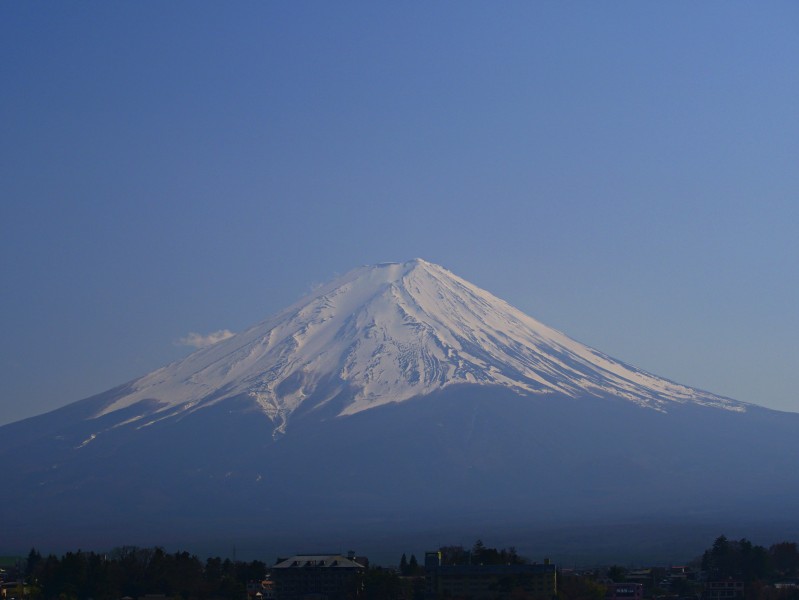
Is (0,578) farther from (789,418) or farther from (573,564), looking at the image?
(789,418)

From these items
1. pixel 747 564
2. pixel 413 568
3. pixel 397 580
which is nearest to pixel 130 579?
pixel 397 580

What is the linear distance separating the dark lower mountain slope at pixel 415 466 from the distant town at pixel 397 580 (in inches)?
1626

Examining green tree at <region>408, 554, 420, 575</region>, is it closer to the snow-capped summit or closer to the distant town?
the distant town

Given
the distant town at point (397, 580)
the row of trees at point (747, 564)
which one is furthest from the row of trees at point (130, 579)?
the row of trees at point (747, 564)

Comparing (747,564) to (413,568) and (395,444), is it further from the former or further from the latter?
(395,444)

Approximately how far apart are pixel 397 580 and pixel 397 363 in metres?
78.8

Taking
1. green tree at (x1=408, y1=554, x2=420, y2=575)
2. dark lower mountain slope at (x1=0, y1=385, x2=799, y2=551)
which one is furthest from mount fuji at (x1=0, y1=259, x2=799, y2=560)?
green tree at (x1=408, y1=554, x2=420, y2=575)

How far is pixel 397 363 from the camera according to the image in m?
133

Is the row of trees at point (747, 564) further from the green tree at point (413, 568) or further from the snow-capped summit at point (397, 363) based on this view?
the snow-capped summit at point (397, 363)

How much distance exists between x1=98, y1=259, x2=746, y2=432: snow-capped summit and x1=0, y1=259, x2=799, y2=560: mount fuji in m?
0.24

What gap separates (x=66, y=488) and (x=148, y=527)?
16.9m

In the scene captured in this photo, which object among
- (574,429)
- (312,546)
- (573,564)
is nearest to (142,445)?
(574,429)

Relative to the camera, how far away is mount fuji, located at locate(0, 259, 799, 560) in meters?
108

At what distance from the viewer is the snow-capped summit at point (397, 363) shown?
128000 millimetres
